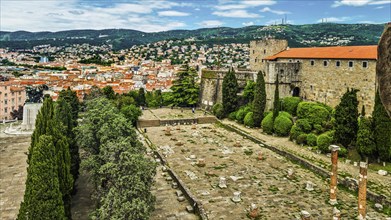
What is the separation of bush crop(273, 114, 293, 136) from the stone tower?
9922 mm

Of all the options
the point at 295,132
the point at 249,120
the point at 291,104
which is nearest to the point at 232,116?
the point at 249,120

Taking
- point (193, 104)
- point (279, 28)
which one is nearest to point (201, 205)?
point (193, 104)

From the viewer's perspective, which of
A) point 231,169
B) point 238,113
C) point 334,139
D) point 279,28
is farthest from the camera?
point 279,28

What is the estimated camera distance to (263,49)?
39.0 metres

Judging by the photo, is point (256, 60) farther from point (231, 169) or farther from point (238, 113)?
point (231, 169)

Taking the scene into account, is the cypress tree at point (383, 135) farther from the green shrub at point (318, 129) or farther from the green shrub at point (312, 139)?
the green shrub at point (318, 129)

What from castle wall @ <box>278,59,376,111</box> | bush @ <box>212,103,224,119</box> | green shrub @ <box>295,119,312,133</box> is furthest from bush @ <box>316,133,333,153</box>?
bush @ <box>212,103,224,119</box>

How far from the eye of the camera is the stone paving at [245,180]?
1556 cm

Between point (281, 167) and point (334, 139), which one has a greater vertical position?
point (334, 139)

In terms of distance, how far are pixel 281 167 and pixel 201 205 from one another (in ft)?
26.8

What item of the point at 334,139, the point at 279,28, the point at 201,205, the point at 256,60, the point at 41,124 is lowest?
the point at 201,205

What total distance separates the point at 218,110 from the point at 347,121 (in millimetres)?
15995

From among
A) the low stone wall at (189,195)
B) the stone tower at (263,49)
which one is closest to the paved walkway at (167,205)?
the low stone wall at (189,195)

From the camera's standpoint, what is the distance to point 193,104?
4197 centimetres
